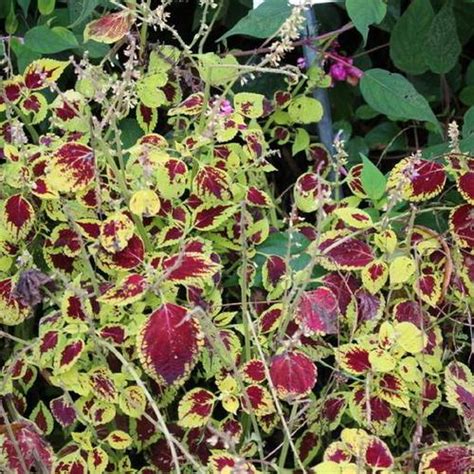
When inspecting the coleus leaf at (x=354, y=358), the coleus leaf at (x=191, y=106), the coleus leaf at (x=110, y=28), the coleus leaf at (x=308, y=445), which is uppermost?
the coleus leaf at (x=110, y=28)

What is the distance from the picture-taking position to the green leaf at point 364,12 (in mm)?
1146

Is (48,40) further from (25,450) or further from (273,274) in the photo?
(25,450)

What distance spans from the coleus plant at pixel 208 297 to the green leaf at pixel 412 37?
0.96 ft

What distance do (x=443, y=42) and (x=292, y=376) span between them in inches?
27.5

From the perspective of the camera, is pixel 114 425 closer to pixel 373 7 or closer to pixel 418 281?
pixel 418 281

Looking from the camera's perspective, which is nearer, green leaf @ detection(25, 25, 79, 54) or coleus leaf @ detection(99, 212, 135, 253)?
coleus leaf @ detection(99, 212, 135, 253)

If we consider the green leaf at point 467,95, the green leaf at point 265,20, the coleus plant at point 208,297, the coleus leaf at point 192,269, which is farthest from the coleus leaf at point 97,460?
the green leaf at point 467,95

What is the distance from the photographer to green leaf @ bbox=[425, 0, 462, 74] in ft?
4.68

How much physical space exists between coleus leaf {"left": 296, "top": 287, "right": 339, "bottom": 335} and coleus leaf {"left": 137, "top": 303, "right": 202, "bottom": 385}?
0.12m

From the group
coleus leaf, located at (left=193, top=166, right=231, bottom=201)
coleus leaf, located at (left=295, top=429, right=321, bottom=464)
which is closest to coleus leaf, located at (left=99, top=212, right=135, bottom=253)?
coleus leaf, located at (left=193, top=166, right=231, bottom=201)

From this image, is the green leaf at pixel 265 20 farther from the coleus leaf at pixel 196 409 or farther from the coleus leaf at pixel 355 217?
the coleus leaf at pixel 196 409

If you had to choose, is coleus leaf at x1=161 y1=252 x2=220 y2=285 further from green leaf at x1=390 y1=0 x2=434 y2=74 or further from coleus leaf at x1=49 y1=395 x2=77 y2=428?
green leaf at x1=390 y1=0 x2=434 y2=74

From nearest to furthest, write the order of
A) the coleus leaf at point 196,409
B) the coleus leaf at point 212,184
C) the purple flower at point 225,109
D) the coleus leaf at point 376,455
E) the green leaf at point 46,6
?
the coleus leaf at point 376,455
the coleus leaf at point 196,409
the coleus leaf at point 212,184
the purple flower at point 225,109
the green leaf at point 46,6

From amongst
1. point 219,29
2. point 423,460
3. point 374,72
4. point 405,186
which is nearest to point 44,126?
point 219,29
